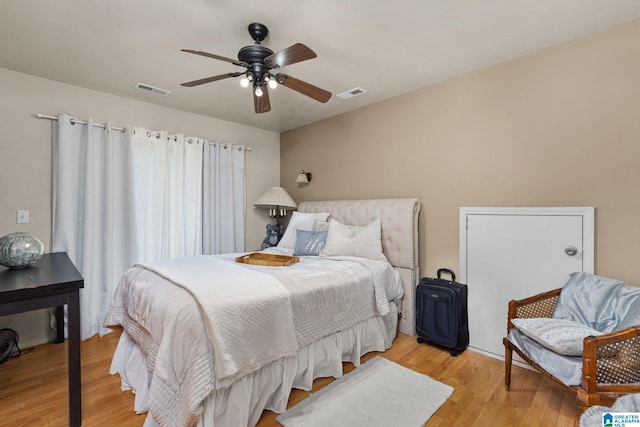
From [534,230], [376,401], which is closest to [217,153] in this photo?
[376,401]

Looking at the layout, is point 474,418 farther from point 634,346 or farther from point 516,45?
point 516,45

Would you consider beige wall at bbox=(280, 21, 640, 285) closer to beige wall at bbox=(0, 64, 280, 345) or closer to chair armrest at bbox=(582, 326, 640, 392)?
chair armrest at bbox=(582, 326, 640, 392)

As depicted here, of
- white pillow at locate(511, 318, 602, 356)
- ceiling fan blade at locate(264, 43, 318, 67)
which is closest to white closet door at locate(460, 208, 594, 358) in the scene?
white pillow at locate(511, 318, 602, 356)

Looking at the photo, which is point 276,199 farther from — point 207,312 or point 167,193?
point 207,312

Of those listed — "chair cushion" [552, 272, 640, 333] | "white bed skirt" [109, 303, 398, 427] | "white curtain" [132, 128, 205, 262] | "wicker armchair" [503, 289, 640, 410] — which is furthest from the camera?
"white curtain" [132, 128, 205, 262]

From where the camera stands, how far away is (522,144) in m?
2.39

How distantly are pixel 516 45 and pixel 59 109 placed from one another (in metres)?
4.11

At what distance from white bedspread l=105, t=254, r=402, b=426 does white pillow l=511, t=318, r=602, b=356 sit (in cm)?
102

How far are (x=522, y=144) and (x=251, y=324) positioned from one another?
248cm

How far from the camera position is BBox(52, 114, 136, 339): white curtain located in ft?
9.21

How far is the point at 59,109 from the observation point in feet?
9.37

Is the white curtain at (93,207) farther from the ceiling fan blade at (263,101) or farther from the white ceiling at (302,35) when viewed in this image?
the ceiling fan blade at (263,101)

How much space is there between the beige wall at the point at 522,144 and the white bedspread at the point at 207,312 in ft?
3.16


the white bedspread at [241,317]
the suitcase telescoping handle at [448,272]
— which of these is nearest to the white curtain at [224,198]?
the white bedspread at [241,317]
